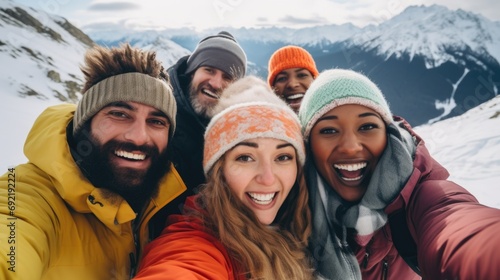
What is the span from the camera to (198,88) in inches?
221

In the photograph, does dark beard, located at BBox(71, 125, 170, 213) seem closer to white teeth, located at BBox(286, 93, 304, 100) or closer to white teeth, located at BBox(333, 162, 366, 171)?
white teeth, located at BBox(333, 162, 366, 171)

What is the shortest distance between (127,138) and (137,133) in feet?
0.33

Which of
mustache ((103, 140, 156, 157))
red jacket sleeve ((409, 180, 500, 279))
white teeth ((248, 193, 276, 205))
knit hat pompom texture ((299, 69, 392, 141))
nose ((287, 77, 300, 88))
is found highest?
knit hat pompom texture ((299, 69, 392, 141))

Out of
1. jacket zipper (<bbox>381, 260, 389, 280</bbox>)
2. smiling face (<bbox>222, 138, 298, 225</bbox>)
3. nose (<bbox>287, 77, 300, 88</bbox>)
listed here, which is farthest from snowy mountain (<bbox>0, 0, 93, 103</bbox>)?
jacket zipper (<bbox>381, 260, 389, 280</bbox>)

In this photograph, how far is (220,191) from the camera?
108 inches

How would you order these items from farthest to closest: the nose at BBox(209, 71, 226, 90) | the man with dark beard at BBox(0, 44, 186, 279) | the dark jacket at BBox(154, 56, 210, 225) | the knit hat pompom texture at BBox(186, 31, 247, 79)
A: the knit hat pompom texture at BBox(186, 31, 247, 79) → the nose at BBox(209, 71, 226, 90) → the dark jacket at BBox(154, 56, 210, 225) → the man with dark beard at BBox(0, 44, 186, 279)

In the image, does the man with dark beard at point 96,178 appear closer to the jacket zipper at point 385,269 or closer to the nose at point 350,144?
the nose at point 350,144

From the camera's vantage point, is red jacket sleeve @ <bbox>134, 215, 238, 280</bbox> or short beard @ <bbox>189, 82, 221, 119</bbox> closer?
red jacket sleeve @ <bbox>134, 215, 238, 280</bbox>

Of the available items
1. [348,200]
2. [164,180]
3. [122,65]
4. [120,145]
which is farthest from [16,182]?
[348,200]

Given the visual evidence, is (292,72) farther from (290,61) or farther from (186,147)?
(186,147)

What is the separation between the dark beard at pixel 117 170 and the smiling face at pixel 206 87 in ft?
6.98

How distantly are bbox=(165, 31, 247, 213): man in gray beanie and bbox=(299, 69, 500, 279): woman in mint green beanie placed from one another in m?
1.91

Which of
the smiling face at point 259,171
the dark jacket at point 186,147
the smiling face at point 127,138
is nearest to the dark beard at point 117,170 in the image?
the smiling face at point 127,138

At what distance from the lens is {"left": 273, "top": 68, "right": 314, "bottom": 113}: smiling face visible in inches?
251
